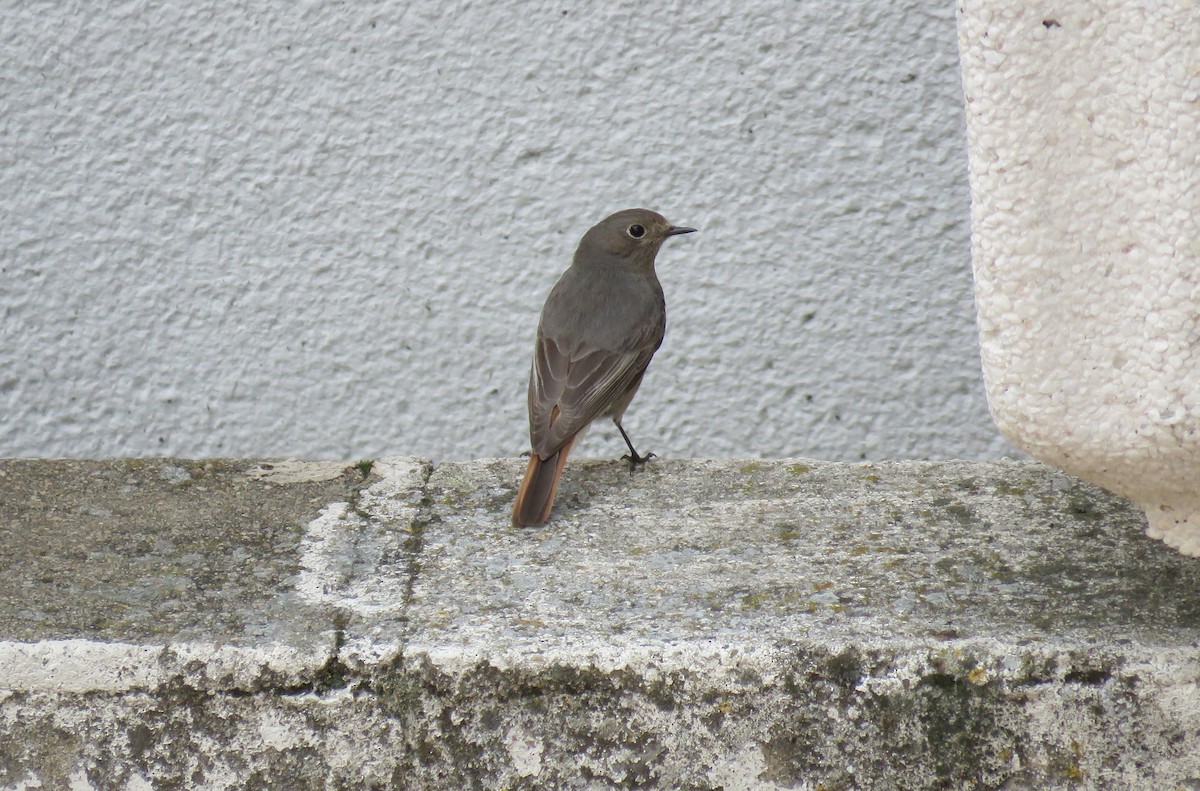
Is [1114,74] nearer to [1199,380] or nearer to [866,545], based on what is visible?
[1199,380]

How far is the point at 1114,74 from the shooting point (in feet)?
4.41

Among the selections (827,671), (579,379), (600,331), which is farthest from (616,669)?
(600,331)

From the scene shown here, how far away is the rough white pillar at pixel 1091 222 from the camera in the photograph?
4.36 feet

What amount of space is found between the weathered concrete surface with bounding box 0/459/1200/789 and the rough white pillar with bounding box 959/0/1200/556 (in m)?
0.39

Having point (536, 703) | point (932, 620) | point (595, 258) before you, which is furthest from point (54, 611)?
point (595, 258)

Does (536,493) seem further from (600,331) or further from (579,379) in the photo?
(600,331)

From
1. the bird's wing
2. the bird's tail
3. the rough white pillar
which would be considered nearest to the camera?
the rough white pillar

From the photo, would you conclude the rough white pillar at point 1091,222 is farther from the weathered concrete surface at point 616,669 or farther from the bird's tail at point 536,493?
the bird's tail at point 536,493

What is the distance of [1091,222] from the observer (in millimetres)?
1398

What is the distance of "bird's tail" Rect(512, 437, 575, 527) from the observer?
244 centimetres

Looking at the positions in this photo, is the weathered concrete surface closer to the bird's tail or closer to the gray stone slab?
the gray stone slab

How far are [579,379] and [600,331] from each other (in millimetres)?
180

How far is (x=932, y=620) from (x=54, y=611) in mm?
1305

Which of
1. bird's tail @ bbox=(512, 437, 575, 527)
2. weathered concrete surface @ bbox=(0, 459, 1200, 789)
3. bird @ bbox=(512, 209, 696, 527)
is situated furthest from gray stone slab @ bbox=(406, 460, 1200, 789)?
bird @ bbox=(512, 209, 696, 527)
